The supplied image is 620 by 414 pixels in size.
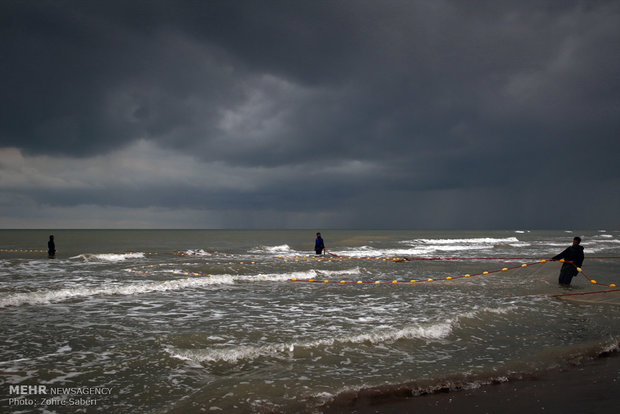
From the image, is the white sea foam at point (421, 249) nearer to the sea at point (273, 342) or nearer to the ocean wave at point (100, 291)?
the ocean wave at point (100, 291)

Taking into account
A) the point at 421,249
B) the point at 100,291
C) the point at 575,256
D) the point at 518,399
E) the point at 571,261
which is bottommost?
the point at 421,249

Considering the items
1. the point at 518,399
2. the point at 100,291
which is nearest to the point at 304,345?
the point at 518,399

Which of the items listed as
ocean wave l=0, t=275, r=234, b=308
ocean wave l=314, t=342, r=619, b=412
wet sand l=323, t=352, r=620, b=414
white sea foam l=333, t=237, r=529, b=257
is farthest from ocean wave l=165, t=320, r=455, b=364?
white sea foam l=333, t=237, r=529, b=257

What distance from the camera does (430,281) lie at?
14.7m

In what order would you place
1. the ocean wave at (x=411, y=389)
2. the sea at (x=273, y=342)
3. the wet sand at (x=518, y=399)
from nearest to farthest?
the wet sand at (x=518, y=399) → the ocean wave at (x=411, y=389) → the sea at (x=273, y=342)

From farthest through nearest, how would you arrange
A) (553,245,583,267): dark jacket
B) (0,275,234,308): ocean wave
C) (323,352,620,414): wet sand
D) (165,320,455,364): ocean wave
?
1. (553,245,583,267): dark jacket
2. (0,275,234,308): ocean wave
3. (165,320,455,364): ocean wave
4. (323,352,620,414): wet sand

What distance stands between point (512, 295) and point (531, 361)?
642 centimetres

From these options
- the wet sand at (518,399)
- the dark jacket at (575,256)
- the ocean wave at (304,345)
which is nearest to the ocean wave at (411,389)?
the wet sand at (518,399)

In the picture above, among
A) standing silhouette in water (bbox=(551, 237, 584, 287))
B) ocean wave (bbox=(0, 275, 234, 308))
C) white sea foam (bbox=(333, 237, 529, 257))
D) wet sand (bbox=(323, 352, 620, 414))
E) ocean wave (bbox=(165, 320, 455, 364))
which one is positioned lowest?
white sea foam (bbox=(333, 237, 529, 257))

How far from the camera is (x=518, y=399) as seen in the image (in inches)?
183

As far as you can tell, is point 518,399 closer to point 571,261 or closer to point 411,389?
point 411,389

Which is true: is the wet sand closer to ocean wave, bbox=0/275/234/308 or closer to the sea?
the sea

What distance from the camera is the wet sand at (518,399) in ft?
14.4

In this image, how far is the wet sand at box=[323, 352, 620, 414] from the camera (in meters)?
4.38
